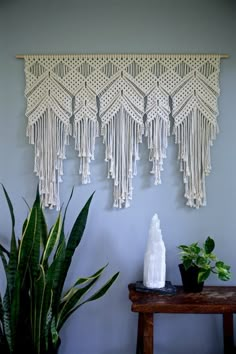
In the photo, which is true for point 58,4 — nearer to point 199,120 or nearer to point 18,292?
point 199,120

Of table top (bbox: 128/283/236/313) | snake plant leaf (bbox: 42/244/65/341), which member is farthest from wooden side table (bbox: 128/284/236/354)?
snake plant leaf (bbox: 42/244/65/341)

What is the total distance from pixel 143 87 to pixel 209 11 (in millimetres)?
628

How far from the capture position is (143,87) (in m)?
2.06

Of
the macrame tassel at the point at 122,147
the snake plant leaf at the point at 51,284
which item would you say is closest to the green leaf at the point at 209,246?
the macrame tassel at the point at 122,147

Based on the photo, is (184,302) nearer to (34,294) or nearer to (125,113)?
(34,294)

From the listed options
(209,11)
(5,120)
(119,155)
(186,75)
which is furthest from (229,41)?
(5,120)

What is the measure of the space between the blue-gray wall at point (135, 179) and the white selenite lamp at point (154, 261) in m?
0.17

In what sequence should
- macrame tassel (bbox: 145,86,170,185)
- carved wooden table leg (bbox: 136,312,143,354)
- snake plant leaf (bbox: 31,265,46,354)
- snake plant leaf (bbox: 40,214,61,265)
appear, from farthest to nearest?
1. macrame tassel (bbox: 145,86,170,185)
2. carved wooden table leg (bbox: 136,312,143,354)
3. snake plant leaf (bbox: 40,214,61,265)
4. snake plant leaf (bbox: 31,265,46,354)

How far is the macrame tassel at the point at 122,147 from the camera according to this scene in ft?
6.75

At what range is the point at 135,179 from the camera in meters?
2.09

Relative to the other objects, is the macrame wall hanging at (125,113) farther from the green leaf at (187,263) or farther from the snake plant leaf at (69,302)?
the snake plant leaf at (69,302)

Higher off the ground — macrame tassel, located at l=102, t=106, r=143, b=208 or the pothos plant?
macrame tassel, located at l=102, t=106, r=143, b=208

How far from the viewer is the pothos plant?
1832 mm

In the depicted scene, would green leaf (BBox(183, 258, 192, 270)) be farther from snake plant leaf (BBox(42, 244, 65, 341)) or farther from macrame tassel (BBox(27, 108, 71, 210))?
macrame tassel (BBox(27, 108, 71, 210))
